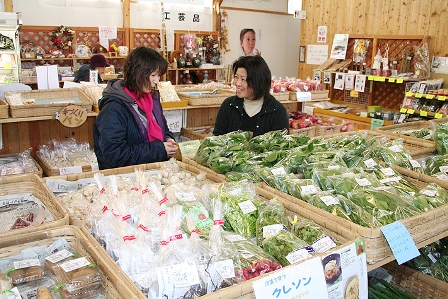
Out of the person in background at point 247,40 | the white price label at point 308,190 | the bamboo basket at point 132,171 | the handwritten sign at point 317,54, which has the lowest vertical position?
the bamboo basket at point 132,171

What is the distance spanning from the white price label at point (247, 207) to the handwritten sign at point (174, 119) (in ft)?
8.21

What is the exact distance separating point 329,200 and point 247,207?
1.28ft

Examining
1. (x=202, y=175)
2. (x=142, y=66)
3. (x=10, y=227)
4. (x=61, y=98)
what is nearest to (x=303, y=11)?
(x=61, y=98)

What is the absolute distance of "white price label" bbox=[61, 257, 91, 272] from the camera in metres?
1.35

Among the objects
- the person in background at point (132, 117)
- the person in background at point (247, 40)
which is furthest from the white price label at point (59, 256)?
the person in background at point (247, 40)

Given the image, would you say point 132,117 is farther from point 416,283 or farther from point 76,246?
point 416,283

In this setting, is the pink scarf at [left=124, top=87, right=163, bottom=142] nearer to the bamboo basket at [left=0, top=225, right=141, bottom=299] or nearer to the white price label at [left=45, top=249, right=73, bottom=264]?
the bamboo basket at [left=0, top=225, right=141, bottom=299]

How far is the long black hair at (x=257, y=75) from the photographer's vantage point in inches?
129

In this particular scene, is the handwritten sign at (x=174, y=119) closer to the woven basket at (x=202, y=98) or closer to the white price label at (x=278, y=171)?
the woven basket at (x=202, y=98)

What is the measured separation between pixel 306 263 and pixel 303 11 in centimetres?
791

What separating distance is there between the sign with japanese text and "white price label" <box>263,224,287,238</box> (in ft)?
7.77

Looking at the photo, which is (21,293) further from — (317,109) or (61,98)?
(317,109)

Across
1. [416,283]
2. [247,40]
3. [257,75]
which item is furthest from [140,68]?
[247,40]

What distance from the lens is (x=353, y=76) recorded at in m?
7.07
